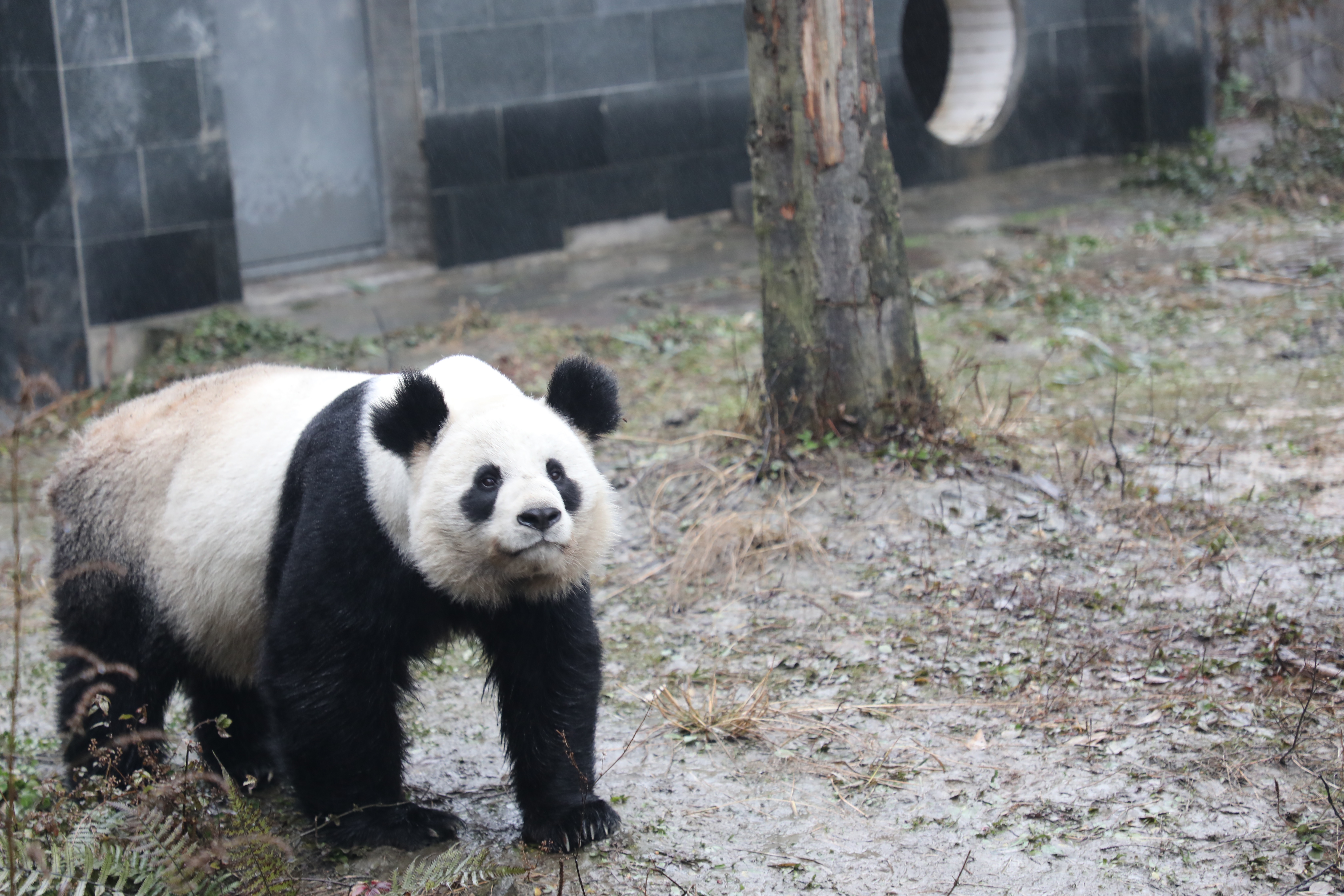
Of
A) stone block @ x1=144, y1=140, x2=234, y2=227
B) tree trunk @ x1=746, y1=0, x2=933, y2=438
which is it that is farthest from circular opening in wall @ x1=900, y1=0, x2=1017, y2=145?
tree trunk @ x1=746, y1=0, x2=933, y2=438

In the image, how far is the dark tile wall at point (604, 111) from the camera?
1005cm

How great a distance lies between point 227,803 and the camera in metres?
3.85

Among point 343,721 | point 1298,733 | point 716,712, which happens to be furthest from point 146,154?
point 1298,733

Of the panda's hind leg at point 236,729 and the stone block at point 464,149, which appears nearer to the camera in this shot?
the panda's hind leg at point 236,729

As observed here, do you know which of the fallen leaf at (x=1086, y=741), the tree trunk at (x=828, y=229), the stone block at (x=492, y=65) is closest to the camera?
the fallen leaf at (x=1086, y=741)

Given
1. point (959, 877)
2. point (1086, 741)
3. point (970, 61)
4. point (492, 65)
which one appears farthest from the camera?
point (970, 61)

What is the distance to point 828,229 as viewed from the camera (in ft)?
18.8

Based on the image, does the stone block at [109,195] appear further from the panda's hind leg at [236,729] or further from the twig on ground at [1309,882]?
the twig on ground at [1309,882]

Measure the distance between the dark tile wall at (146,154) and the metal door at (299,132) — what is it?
3.16ft

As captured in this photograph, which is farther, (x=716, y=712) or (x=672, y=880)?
(x=716, y=712)

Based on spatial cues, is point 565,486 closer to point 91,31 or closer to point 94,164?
point 94,164

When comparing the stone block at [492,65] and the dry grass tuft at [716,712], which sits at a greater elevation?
the stone block at [492,65]

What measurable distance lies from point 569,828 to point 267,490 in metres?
1.22

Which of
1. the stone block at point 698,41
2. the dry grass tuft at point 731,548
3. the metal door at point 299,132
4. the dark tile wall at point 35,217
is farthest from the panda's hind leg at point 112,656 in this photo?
the stone block at point 698,41
